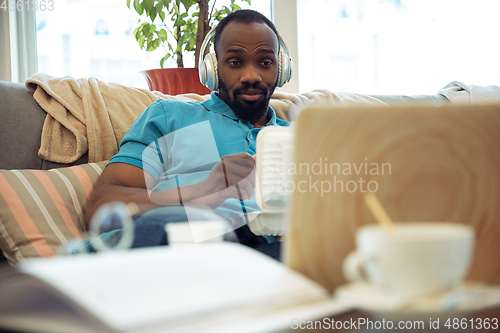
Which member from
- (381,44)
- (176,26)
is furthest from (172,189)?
(381,44)

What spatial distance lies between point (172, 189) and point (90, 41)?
1.40 m

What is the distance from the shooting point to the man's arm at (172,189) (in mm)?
845

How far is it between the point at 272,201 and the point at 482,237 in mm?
293

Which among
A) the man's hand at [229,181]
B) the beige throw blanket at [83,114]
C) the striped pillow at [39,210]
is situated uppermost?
the beige throw blanket at [83,114]

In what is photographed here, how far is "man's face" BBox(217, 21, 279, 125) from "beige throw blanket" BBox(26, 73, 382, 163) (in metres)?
0.18

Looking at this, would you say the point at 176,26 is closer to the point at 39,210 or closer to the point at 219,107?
the point at 219,107

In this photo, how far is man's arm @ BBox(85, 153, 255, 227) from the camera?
33.3 inches

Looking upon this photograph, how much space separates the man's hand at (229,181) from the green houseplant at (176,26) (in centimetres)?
94

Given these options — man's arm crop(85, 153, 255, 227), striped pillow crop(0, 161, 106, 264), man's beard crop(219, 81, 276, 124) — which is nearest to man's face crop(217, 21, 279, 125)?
man's beard crop(219, 81, 276, 124)

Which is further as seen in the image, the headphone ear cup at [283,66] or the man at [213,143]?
the headphone ear cup at [283,66]

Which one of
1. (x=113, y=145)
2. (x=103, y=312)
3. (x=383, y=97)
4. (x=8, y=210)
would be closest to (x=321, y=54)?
(x=383, y=97)

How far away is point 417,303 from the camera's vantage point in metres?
0.28

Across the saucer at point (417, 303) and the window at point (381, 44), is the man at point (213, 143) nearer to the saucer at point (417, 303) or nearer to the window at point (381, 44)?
the saucer at point (417, 303)

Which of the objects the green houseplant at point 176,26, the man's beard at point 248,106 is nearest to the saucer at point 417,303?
the man's beard at point 248,106
